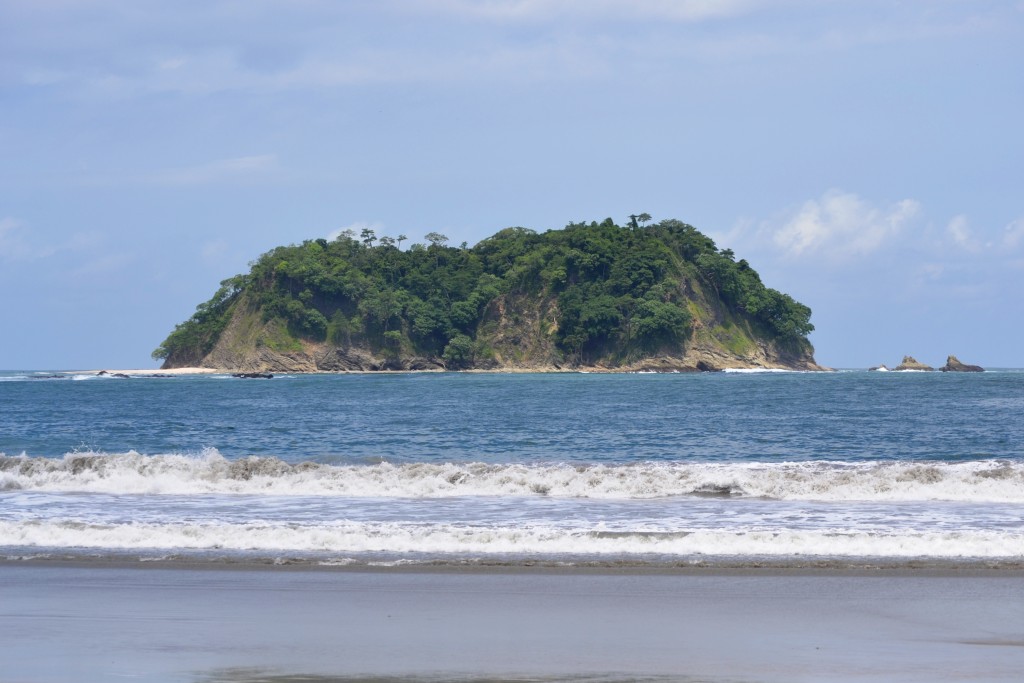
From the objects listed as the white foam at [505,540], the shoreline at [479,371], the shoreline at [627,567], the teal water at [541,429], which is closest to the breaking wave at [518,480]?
the white foam at [505,540]

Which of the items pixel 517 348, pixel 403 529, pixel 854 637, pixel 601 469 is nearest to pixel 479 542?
pixel 403 529

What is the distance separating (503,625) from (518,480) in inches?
377

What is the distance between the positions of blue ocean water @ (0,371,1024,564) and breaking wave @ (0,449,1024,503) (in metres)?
0.05

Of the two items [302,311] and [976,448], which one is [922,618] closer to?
[976,448]

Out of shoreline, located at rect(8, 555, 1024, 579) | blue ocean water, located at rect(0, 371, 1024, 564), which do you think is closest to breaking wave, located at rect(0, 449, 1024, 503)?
blue ocean water, located at rect(0, 371, 1024, 564)

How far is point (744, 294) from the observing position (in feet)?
465

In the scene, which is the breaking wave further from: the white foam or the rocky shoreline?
the rocky shoreline

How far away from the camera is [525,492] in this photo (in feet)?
59.7

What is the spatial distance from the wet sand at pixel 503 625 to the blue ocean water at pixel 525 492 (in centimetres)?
94

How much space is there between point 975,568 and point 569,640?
549 cm

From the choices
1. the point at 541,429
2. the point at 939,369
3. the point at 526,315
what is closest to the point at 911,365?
the point at 939,369

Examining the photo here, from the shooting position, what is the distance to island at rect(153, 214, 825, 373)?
13575cm

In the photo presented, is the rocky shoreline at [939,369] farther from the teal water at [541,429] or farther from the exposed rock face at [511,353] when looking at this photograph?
the teal water at [541,429]

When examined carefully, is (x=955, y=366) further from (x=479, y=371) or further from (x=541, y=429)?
(x=541, y=429)
